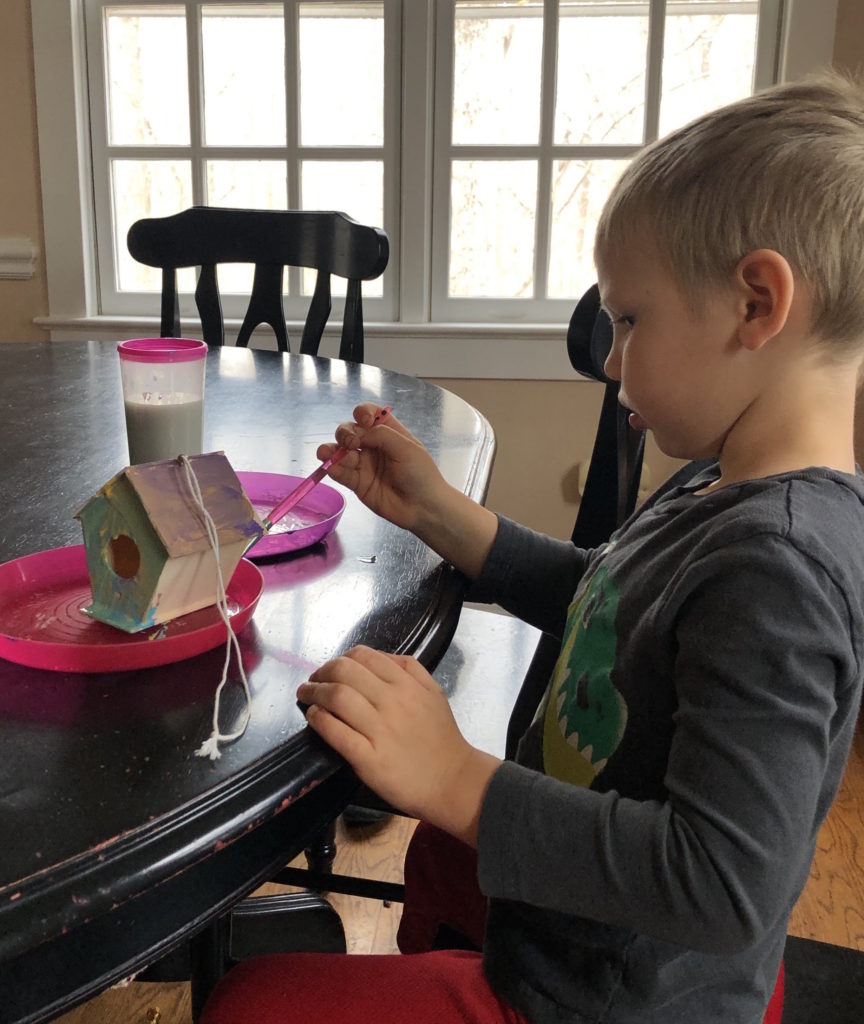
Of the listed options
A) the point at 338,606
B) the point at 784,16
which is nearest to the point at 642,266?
the point at 338,606

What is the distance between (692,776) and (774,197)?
1.13ft

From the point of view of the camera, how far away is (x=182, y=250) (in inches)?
75.5

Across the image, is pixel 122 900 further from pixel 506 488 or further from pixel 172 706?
A: pixel 506 488

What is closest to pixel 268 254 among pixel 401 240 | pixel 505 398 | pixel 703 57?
pixel 401 240

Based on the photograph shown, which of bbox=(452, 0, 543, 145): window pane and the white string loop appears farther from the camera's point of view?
bbox=(452, 0, 543, 145): window pane

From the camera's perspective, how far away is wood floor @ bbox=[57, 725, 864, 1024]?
53.7 inches

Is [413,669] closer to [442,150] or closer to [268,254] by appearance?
[268,254]

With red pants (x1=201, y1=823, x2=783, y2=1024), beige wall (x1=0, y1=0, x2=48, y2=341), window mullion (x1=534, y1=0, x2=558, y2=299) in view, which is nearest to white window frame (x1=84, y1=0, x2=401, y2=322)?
beige wall (x1=0, y1=0, x2=48, y2=341)

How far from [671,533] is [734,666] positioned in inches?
6.3

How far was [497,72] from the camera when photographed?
2.36m

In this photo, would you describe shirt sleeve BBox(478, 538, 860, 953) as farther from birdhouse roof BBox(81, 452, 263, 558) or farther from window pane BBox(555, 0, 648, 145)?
window pane BBox(555, 0, 648, 145)

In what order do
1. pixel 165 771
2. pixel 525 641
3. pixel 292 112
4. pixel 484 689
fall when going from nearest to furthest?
1. pixel 165 771
2. pixel 484 689
3. pixel 525 641
4. pixel 292 112

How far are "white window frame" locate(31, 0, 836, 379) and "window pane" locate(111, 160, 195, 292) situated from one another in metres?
0.07

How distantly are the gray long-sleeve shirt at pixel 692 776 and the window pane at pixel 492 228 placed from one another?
6.27 feet
